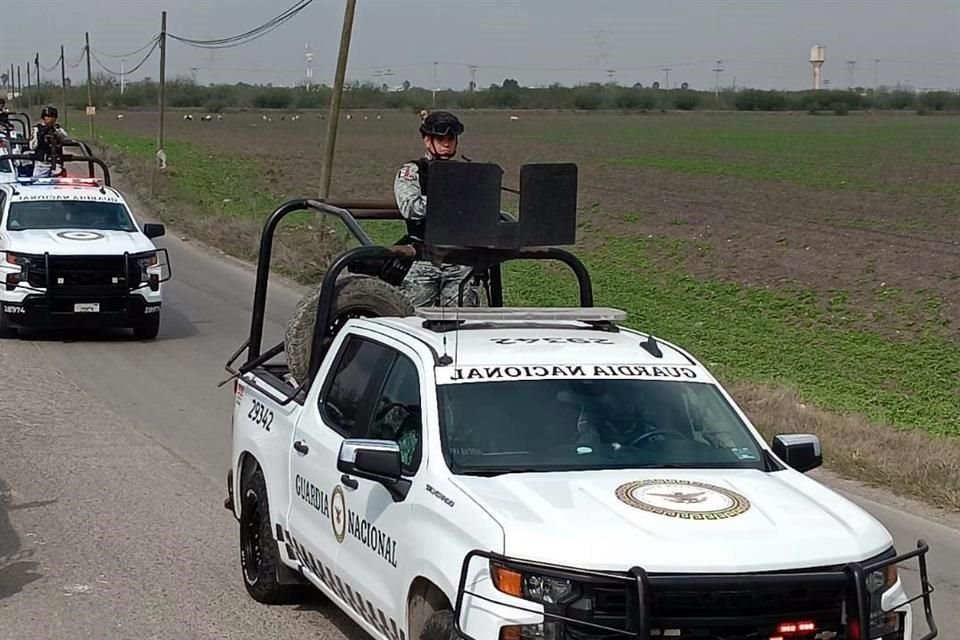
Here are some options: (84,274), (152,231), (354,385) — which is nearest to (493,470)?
(354,385)

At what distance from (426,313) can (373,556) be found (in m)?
1.28

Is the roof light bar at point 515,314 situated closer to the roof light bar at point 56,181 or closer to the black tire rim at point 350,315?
the black tire rim at point 350,315

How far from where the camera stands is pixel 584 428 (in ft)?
20.4

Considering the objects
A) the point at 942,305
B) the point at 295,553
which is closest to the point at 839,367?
the point at 942,305

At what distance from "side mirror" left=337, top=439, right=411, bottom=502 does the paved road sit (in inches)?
66.8

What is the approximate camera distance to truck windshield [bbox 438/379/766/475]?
19.8 ft

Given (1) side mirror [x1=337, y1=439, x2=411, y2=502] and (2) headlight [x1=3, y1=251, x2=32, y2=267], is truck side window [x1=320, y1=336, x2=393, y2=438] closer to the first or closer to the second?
(1) side mirror [x1=337, y1=439, x2=411, y2=502]

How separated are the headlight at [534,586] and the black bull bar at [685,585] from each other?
0.11ft

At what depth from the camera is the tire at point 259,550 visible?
775 cm

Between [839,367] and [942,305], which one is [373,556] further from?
[942,305]

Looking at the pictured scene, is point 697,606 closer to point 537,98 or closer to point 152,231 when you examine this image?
point 152,231

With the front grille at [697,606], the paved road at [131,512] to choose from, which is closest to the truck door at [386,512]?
the front grille at [697,606]

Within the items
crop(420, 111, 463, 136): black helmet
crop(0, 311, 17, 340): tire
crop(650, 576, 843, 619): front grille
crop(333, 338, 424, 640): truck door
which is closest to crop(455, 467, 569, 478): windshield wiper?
crop(333, 338, 424, 640): truck door

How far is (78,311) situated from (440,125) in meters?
10.3
